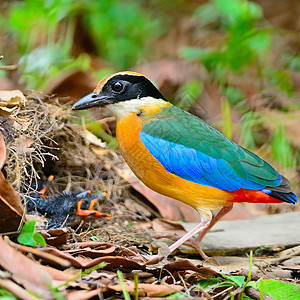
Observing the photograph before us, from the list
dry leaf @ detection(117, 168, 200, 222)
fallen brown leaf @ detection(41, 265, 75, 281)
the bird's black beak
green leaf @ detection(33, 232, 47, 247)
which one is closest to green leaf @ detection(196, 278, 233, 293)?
fallen brown leaf @ detection(41, 265, 75, 281)

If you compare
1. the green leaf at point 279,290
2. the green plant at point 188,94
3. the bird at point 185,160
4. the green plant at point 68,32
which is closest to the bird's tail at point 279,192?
the bird at point 185,160

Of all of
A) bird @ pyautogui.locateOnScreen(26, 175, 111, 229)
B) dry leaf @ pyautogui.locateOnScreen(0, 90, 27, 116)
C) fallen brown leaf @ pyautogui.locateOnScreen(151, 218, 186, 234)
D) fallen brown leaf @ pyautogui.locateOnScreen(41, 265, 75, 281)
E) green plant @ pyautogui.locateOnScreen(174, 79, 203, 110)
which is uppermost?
dry leaf @ pyautogui.locateOnScreen(0, 90, 27, 116)

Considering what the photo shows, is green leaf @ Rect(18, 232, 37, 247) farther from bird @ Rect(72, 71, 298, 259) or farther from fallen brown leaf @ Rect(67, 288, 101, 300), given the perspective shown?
bird @ Rect(72, 71, 298, 259)

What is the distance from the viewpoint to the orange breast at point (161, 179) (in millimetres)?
3762

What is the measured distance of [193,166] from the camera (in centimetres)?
377

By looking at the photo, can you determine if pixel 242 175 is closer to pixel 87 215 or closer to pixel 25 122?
pixel 87 215

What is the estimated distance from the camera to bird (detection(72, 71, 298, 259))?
12.4ft

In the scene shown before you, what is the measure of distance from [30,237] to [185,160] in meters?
1.43

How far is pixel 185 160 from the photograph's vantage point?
3762mm

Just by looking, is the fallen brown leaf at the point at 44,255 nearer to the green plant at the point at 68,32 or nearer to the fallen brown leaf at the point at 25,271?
the fallen brown leaf at the point at 25,271

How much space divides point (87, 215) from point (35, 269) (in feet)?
4.89

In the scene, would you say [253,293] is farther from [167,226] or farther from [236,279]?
[167,226]

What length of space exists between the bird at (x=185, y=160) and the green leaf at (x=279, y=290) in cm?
87

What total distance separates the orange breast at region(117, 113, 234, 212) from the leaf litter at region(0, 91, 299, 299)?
0.43 m
